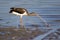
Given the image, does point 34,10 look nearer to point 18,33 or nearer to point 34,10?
point 34,10

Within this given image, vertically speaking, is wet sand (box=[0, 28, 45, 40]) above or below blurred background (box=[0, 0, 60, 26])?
below

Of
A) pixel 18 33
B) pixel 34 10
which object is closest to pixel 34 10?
pixel 34 10

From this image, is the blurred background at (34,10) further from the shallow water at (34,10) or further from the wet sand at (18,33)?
the wet sand at (18,33)

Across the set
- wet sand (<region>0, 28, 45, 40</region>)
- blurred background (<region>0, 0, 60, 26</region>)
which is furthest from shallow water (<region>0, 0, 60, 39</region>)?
wet sand (<region>0, 28, 45, 40</region>)

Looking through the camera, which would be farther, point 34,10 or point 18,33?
point 34,10

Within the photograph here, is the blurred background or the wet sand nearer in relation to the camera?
the wet sand

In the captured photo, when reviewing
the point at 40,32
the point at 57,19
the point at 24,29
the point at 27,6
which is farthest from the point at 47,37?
the point at 27,6

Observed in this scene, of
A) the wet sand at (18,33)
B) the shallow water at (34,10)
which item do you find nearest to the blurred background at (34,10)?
the shallow water at (34,10)

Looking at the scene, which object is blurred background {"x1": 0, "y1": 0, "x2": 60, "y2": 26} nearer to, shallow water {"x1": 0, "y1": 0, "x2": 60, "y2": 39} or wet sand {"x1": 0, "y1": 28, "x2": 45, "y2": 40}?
shallow water {"x1": 0, "y1": 0, "x2": 60, "y2": 39}

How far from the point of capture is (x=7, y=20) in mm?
4742

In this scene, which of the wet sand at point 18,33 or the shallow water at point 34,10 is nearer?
the wet sand at point 18,33

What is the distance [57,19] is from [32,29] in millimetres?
680

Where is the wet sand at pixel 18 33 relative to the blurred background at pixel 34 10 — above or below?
below

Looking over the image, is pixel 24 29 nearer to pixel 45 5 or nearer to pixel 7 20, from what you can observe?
pixel 7 20
